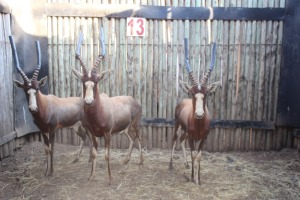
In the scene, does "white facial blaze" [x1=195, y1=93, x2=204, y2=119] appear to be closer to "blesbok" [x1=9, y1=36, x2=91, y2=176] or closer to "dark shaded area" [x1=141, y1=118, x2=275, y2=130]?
"dark shaded area" [x1=141, y1=118, x2=275, y2=130]

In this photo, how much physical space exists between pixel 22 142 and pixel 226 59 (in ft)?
19.9

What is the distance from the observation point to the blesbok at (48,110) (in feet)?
22.0

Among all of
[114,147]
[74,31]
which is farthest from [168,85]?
[74,31]

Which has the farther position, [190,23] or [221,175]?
[190,23]

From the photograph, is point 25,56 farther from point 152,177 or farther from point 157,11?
point 152,177

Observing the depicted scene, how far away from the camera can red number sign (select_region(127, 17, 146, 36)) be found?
880 cm

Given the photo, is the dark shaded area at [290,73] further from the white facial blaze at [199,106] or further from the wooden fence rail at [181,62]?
the white facial blaze at [199,106]

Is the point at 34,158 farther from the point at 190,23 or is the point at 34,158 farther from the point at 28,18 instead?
the point at 190,23

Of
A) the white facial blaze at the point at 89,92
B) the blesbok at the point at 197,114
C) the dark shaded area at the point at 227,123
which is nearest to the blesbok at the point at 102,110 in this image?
the white facial blaze at the point at 89,92

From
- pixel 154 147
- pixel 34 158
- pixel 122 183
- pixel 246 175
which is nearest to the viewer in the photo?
pixel 122 183

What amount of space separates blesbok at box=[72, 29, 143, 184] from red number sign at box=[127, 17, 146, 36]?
203 centimetres

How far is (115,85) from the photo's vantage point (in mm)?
9125

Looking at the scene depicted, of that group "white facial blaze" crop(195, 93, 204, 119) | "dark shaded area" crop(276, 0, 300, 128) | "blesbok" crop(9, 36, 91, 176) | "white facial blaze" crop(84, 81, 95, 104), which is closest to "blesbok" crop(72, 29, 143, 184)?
"white facial blaze" crop(84, 81, 95, 104)

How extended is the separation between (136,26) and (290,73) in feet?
14.4
